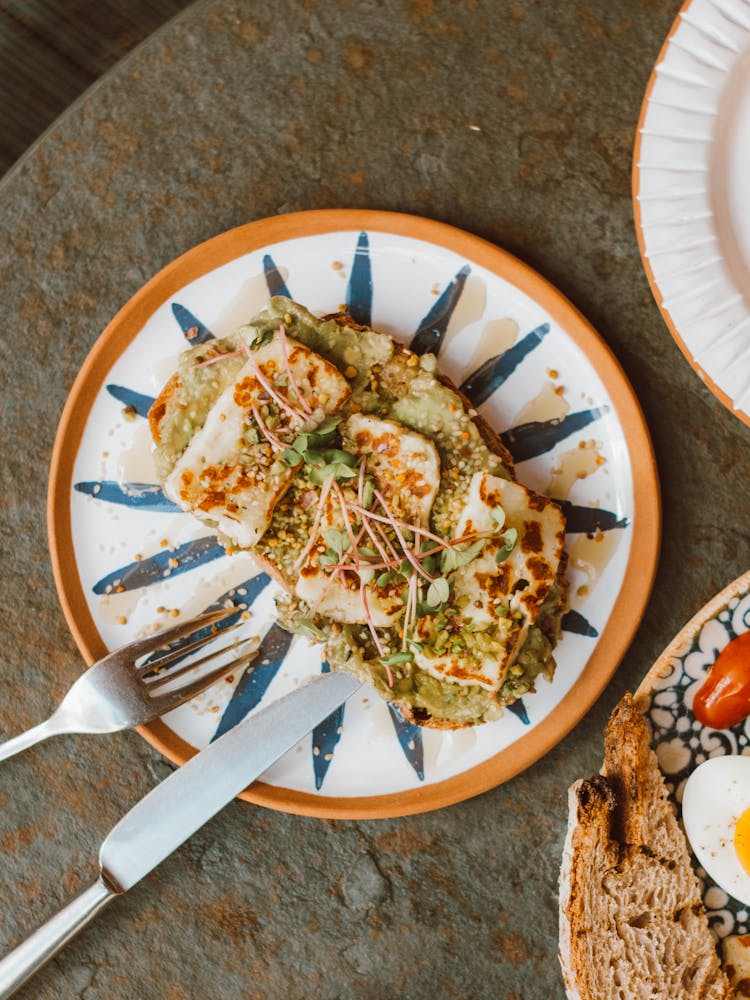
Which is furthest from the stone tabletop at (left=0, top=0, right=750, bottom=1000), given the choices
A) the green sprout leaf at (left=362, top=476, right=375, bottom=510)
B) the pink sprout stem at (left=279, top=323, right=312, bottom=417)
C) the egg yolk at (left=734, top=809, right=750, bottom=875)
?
the green sprout leaf at (left=362, top=476, right=375, bottom=510)

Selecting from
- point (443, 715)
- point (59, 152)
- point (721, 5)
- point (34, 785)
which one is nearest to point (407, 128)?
point (721, 5)

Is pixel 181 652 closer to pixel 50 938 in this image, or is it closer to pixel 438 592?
pixel 438 592

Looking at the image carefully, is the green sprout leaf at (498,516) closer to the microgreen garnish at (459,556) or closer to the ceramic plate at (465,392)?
the microgreen garnish at (459,556)

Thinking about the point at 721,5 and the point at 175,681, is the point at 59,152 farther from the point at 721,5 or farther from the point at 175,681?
the point at 721,5

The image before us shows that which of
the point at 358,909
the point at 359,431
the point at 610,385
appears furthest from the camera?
the point at 358,909

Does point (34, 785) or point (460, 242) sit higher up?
point (460, 242)

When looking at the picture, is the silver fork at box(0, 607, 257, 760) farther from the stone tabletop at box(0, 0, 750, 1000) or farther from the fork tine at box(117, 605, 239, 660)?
the stone tabletop at box(0, 0, 750, 1000)

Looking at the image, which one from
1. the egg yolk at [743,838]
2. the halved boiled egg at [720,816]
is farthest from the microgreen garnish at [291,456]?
the egg yolk at [743,838]
